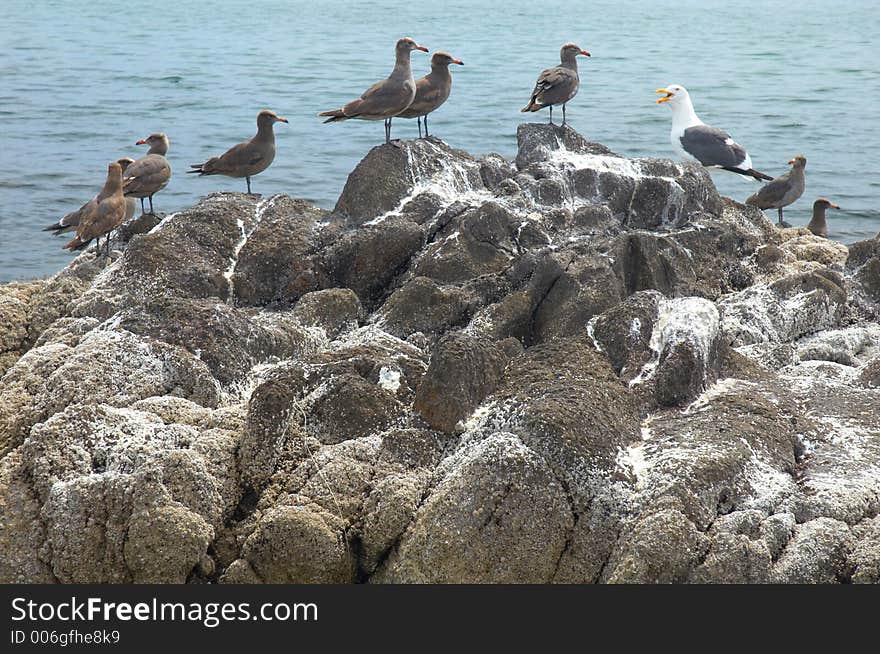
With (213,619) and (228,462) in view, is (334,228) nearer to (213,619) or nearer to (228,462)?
(228,462)

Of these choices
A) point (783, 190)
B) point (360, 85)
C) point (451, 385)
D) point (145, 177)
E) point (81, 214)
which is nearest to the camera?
point (451, 385)

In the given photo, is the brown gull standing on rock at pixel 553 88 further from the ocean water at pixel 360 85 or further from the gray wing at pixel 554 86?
the ocean water at pixel 360 85

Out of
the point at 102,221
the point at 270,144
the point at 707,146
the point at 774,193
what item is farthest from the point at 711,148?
the point at 102,221

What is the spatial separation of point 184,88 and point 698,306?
21212mm

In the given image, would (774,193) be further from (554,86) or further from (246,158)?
(246,158)

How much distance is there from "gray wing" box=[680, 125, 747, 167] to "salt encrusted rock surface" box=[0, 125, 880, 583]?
3.91 metres

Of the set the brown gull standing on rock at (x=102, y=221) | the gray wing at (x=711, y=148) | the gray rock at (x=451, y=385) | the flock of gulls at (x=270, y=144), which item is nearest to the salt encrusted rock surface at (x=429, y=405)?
the gray rock at (x=451, y=385)

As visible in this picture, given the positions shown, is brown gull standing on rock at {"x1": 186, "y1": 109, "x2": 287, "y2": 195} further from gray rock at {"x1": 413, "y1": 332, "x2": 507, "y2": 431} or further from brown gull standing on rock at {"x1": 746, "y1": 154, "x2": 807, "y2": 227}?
brown gull standing on rock at {"x1": 746, "y1": 154, "x2": 807, "y2": 227}

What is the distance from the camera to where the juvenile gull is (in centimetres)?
1239

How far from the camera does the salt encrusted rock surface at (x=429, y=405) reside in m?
5.30

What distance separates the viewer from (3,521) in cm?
541

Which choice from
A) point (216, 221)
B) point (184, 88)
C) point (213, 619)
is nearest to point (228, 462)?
point (213, 619)

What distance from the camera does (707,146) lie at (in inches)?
492

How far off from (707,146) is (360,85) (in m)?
15.1
